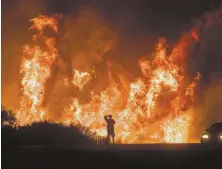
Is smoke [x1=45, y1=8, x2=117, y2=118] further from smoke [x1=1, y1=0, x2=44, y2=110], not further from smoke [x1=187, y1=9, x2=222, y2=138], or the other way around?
smoke [x1=187, y1=9, x2=222, y2=138]

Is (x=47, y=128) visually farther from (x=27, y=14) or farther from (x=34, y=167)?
(x=27, y=14)

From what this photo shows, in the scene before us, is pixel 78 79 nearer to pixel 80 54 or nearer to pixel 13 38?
pixel 80 54

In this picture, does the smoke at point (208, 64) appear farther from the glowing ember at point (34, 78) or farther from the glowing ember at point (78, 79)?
the glowing ember at point (34, 78)

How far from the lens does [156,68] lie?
46938mm

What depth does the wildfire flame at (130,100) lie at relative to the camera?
44.7 meters

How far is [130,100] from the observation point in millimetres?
45281

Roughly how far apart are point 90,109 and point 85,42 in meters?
7.29

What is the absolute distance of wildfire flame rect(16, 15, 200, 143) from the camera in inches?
1758

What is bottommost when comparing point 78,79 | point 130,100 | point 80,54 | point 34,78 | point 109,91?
point 130,100

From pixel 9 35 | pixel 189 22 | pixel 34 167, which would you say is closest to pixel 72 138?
pixel 34 167

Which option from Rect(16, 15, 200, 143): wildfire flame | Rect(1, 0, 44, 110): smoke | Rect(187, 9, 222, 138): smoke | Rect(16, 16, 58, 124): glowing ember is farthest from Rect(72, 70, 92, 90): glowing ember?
Rect(187, 9, 222, 138): smoke

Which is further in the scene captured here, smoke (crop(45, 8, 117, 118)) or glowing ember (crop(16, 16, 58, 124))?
smoke (crop(45, 8, 117, 118))

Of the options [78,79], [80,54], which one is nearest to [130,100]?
[78,79]

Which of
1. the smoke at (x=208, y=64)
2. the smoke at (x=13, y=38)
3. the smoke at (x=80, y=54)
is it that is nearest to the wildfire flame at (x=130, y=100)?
the smoke at (x=80, y=54)
